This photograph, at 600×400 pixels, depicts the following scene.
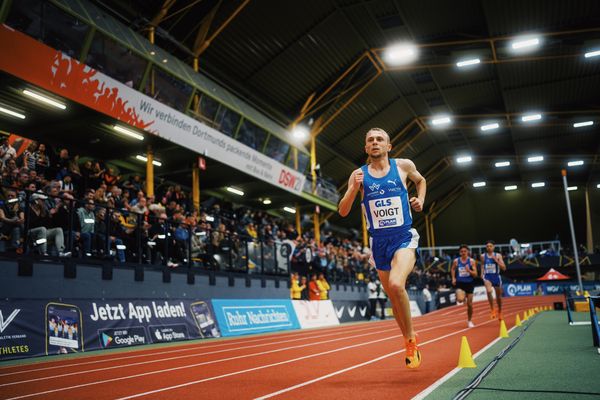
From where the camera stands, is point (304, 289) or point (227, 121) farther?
point (227, 121)

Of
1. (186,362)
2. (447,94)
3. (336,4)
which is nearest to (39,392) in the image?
(186,362)

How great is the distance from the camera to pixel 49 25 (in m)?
14.2

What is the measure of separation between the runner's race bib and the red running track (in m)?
1.58

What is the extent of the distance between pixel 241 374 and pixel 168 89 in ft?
49.4

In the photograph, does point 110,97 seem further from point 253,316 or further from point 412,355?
point 412,355

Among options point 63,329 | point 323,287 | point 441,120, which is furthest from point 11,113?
point 441,120

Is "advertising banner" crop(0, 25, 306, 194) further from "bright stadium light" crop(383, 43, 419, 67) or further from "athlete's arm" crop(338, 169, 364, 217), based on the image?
"athlete's arm" crop(338, 169, 364, 217)

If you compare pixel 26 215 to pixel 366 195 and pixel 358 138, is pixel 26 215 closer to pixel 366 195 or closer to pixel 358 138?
pixel 366 195

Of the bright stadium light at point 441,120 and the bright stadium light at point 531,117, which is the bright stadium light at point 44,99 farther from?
the bright stadium light at point 531,117

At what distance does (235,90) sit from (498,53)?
46.4 feet

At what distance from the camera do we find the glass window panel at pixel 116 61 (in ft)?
51.8

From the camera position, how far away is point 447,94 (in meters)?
33.7

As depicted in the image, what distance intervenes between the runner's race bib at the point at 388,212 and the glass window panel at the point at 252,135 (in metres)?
18.9

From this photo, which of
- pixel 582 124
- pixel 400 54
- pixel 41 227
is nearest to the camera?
pixel 41 227
